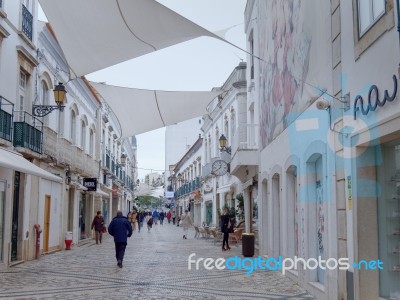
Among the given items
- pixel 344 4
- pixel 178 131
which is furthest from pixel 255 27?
pixel 178 131

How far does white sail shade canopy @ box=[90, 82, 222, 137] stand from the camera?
14.8 metres

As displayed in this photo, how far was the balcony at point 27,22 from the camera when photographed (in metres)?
14.6

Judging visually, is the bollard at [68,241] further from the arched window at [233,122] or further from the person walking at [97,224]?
the arched window at [233,122]

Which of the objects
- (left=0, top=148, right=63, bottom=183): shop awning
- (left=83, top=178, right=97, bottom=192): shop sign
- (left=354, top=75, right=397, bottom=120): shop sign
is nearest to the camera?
(left=354, top=75, right=397, bottom=120): shop sign

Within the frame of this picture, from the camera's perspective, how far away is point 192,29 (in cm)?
860

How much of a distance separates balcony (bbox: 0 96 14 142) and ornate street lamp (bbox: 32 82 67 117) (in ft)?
4.33

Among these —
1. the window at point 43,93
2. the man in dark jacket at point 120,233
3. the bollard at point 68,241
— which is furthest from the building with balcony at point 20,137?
the bollard at point 68,241

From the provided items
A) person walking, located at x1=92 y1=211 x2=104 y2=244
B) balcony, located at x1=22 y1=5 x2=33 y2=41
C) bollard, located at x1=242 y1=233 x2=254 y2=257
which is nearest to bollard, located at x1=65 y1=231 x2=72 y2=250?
person walking, located at x1=92 y1=211 x2=104 y2=244

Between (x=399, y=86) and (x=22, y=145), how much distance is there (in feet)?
34.9

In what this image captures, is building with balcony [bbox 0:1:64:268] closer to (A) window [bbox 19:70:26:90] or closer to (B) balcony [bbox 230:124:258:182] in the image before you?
(A) window [bbox 19:70:26:90]

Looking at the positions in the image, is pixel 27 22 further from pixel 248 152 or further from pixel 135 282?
pixel 135 282

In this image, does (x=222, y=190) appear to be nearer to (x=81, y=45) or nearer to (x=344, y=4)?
(x=81, y=45)

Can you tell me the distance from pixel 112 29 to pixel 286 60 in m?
4.27

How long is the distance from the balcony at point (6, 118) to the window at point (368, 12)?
8.91 metres
